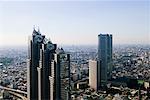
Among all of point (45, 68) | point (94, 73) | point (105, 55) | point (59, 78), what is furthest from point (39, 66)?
point (105, 55)

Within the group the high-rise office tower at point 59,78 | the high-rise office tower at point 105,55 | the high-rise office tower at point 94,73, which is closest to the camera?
the high-rise office tower at point 59,78

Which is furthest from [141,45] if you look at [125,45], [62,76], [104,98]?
[62,76]

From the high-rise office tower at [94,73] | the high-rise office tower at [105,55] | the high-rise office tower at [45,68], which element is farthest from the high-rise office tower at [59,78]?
the high-rise office tower at [105,55]

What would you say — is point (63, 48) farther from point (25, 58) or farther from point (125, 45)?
point (125, 45)

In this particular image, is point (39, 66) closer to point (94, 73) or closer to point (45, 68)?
point (45, 68)

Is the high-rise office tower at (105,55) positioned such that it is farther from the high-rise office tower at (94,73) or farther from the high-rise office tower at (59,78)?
the high-rise office tower at (59,78)

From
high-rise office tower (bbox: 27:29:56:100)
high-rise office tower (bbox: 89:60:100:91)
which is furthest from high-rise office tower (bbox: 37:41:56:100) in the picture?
high-rise office tower (bbox: 89:60:100:91)
